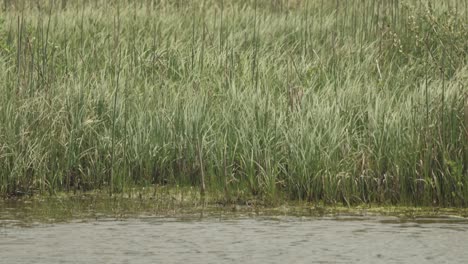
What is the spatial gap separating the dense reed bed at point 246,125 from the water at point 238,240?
23.2 inches

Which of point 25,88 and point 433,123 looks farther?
point 25,88

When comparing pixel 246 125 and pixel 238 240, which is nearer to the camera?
pixel 238 240

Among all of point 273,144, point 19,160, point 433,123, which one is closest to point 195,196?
point 273,144

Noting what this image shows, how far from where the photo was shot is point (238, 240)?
6.46 meters

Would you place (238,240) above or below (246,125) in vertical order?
below

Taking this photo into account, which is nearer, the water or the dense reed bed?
the water

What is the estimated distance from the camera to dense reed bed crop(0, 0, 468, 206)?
25.2ft

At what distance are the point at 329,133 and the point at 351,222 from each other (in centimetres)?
104

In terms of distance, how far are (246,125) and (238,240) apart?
1.89m

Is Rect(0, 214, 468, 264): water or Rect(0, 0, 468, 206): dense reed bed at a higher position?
Rect(0, 0, 468, 206): dense reed bed

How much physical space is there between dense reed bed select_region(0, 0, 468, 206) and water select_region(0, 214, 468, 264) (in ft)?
1.93

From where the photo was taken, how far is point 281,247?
6270mm

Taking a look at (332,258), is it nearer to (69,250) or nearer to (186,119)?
(69,250)

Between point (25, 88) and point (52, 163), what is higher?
point (25, 88)
